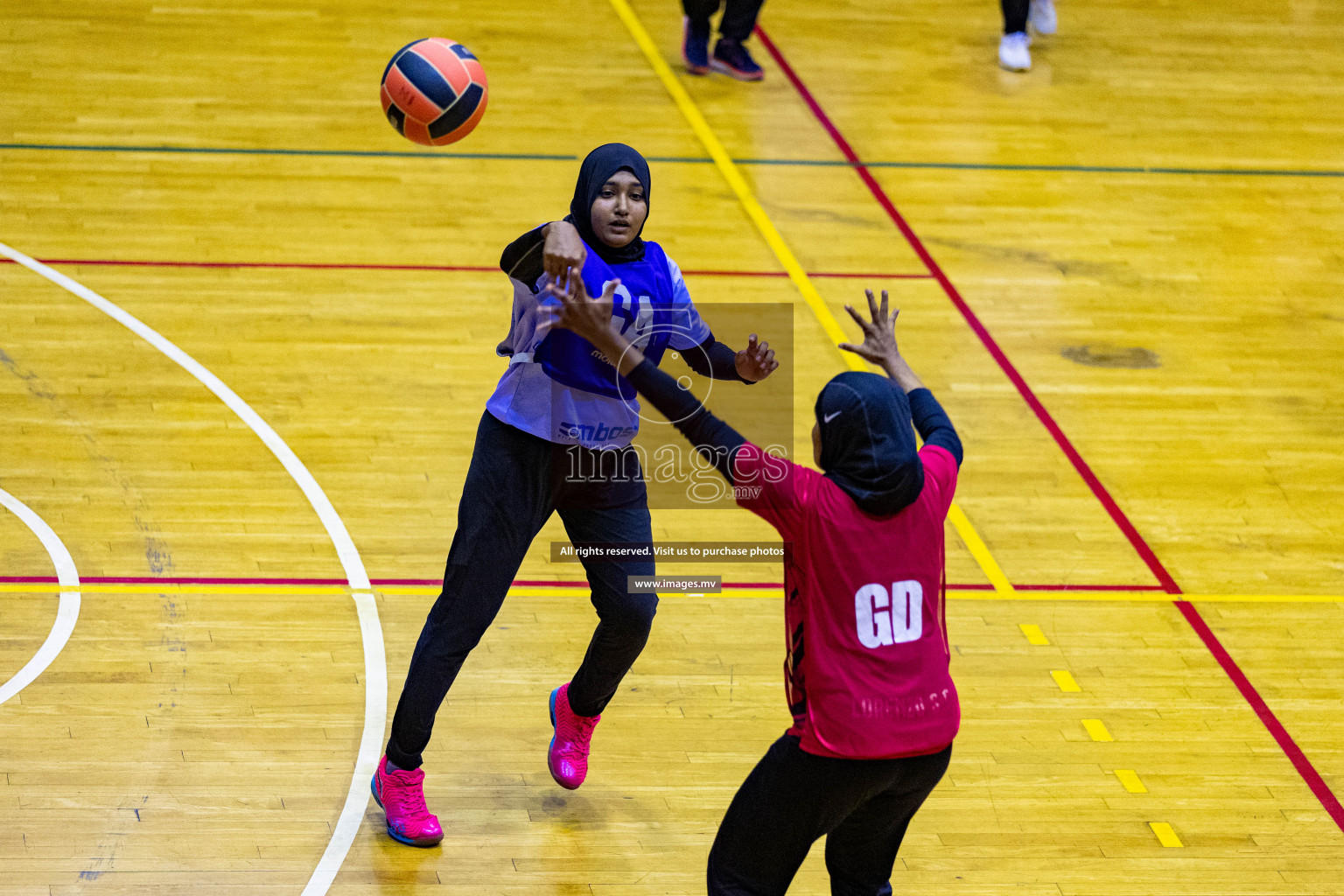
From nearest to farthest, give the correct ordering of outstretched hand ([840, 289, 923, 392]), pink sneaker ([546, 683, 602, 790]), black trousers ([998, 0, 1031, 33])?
outstretched hand ([840, 289, 923, 392]) < pink sneaker ([546, 683, 602, 790]) < black trousers ([998, 0, 1031, 33])

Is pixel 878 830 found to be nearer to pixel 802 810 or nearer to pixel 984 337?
pixel 802 810

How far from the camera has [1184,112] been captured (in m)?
9.90

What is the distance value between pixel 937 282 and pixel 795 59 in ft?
10.9

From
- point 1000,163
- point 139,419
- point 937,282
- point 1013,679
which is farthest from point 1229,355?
point 139,419

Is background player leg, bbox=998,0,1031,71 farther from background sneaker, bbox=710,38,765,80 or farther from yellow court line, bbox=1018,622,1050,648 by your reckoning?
yellow court line, bbox=1018,622,1050,648

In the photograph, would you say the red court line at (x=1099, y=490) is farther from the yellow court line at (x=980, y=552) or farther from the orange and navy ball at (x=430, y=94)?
the orange and navy ball at (x=430, y=94)

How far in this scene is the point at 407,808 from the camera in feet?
13.5

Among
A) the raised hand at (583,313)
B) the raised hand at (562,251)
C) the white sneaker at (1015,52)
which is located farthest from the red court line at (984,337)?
the raised hand at (583,313)

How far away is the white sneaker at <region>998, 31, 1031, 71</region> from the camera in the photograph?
10.3m

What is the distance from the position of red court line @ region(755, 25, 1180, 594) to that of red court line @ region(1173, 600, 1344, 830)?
20 cm

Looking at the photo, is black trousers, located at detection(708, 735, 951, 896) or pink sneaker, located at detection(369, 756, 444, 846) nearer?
black trousers, located at detection(708, 735, 951, 896)

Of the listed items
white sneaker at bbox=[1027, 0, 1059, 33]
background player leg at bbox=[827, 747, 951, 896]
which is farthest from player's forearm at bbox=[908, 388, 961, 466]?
white sneaker at bbox=[1027, 0, 1059, 33]

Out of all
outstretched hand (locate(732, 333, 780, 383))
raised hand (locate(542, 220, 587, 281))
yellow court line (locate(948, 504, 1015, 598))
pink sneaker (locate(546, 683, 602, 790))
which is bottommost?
yellow court line (locate(948, 504, 1015, 598))

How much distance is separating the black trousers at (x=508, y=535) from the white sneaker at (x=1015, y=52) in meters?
7.30
